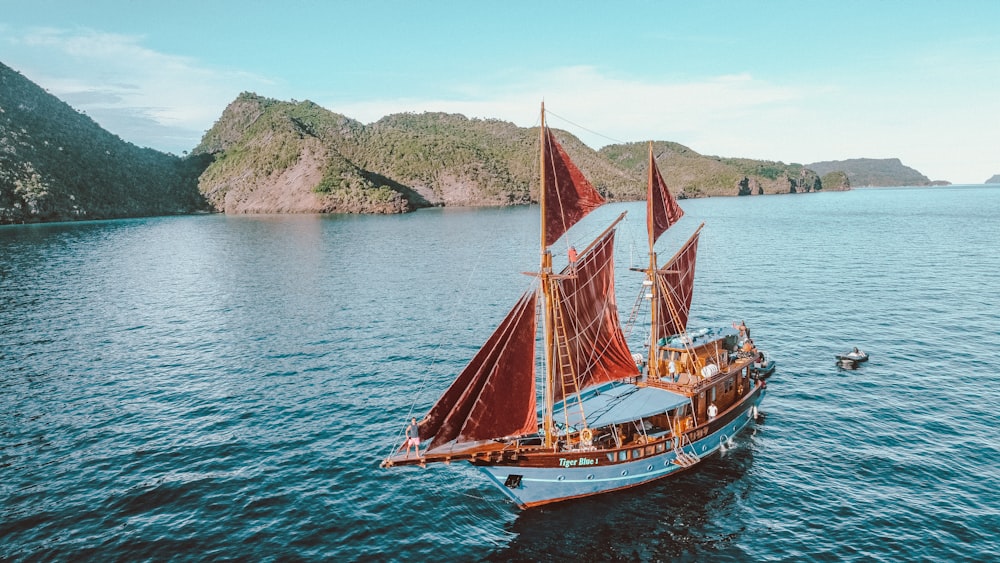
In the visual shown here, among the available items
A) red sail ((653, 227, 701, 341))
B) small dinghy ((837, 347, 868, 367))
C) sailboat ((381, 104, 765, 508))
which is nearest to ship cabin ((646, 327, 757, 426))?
sailboat ((381, 104, 765, 508))

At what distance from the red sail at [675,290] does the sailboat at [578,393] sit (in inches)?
46.9

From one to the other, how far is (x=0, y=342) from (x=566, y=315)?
5973 centimetres

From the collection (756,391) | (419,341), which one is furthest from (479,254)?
(756,391)

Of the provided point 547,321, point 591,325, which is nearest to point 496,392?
point 547,321

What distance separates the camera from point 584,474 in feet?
94.3

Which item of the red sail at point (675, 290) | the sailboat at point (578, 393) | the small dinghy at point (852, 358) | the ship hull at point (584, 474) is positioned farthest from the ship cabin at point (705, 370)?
the small dinghy at point (852, 358)

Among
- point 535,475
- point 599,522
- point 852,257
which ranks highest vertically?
point 852,257

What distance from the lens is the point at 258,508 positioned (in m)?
28.7

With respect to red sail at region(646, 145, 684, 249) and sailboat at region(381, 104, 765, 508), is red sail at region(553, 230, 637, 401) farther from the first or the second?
red sail at region(646, 145, 684, 249)

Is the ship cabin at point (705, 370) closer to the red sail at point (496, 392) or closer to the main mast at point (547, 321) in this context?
the main mast at point (547, 321)

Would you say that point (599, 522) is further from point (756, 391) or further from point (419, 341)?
point (419, 341)

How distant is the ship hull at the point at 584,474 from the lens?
2759 cm

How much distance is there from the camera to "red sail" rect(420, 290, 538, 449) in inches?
1048

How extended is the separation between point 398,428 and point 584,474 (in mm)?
14614
